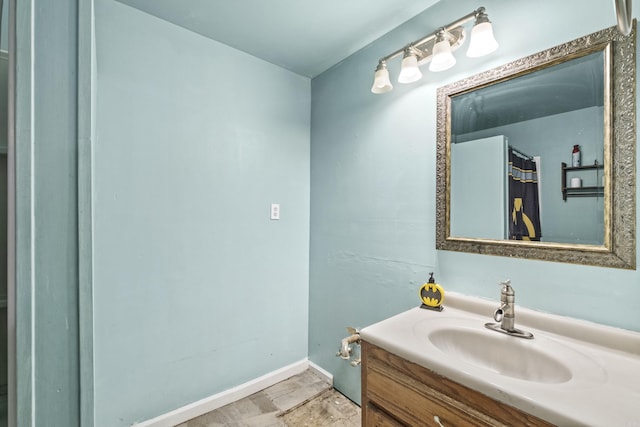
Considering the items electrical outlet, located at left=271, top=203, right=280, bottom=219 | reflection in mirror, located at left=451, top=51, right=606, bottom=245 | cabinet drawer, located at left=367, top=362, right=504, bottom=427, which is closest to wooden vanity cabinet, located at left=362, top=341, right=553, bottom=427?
cabinet drawer, located at left=367, top=362, right=504, bottom=427

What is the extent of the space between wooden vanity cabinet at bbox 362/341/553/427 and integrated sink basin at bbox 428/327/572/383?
21 centimetres

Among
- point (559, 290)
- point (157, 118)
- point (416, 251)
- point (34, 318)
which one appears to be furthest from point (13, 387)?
point (559, 290)

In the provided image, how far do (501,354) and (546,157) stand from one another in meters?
0.73

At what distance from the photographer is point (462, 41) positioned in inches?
48.9

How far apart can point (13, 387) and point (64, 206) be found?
0.41 meters

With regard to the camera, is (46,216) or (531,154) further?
(531,154)

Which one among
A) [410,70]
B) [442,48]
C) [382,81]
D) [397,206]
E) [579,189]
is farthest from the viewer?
[397,206]

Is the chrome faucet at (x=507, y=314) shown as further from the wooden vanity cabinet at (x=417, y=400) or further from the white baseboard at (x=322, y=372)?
the white baseboard at (x=322, y=372)

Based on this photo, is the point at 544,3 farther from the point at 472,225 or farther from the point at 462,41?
the point at 472,225

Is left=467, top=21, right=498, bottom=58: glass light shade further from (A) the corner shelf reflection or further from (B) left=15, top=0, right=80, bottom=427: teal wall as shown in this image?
(B) left=15, top=0, right=80, bottom=427: teal wall

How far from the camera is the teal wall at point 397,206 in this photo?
3.34 ft

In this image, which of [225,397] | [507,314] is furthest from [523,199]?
[225,397]

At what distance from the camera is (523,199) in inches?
44.2

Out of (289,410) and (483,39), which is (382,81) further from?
(289,410)
